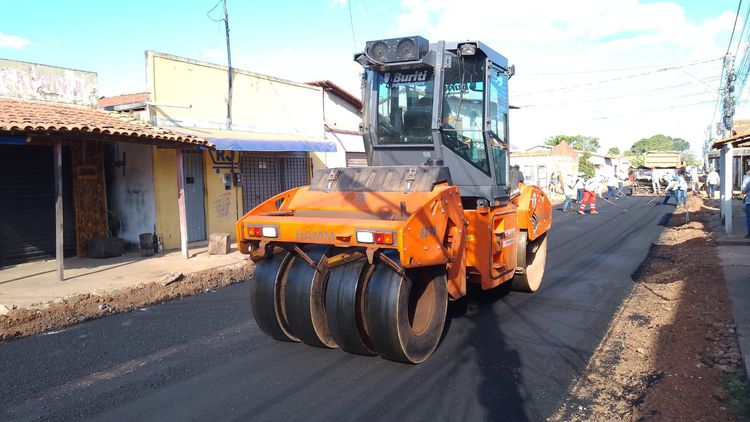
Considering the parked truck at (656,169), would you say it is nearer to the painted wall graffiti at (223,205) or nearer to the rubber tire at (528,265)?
the painted wall graffiti at (223,205)

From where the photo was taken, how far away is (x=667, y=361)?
4988 millimetres

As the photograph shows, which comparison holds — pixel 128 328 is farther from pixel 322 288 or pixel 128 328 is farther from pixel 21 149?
pixel 21 149

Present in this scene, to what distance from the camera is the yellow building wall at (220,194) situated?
13672 mm

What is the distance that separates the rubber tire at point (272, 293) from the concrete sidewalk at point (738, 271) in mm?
3947

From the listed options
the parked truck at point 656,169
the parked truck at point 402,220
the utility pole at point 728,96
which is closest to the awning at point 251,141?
the parked truck at point 402,220

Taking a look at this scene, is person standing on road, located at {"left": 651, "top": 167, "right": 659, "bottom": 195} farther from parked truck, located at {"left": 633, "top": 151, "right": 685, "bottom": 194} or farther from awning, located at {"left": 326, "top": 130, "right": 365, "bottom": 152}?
awning, located at {"left": 326, "top": 130, "right": 365, "bottom": 152}

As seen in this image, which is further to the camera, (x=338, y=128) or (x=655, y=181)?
(x=655, y=181)

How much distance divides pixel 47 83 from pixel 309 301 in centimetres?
933

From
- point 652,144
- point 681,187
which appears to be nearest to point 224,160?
point 681,187

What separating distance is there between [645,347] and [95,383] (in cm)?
510

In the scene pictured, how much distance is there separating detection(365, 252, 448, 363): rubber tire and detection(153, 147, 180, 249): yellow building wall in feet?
29.4

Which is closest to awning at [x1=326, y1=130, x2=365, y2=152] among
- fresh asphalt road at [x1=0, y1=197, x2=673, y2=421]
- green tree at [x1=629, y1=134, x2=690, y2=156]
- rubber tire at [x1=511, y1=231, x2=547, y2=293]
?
rubber tire at [x1=511, y1=231, x2=547, y2=293]

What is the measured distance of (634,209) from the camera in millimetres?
22641

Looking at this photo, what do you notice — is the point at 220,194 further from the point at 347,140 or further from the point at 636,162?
the point at 636,162
